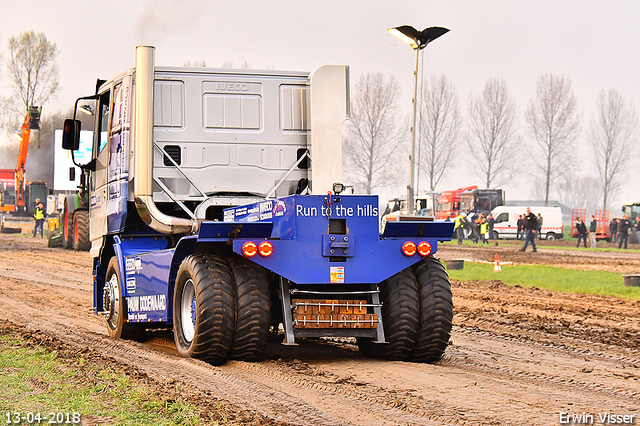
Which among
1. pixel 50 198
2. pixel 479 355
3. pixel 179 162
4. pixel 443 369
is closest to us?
pixel 443 369

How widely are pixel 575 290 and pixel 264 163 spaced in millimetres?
10003

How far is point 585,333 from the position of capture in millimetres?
10922

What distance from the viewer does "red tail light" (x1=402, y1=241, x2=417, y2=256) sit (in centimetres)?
789

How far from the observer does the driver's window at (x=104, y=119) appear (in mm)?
10820

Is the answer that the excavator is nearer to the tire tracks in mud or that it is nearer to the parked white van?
the parked white van

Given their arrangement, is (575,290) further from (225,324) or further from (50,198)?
(50,198)

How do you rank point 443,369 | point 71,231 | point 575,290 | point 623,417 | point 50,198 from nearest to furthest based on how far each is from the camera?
1. point 623,417
2. point 443,369
3. point 575,290
4. point 71,231
5. point 50,198

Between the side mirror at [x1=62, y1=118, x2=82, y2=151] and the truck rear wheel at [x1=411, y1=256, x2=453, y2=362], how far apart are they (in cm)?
526

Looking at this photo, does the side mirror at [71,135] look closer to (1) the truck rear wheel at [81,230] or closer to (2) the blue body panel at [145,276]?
(2) the blue body panel at [145,276]

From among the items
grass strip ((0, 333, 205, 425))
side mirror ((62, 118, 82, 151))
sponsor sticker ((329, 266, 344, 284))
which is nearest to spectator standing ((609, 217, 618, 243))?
side mirror ((62, 118, 82, 151))

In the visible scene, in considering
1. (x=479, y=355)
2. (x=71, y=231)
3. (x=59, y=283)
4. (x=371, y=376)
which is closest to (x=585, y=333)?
(x=479, y=355)

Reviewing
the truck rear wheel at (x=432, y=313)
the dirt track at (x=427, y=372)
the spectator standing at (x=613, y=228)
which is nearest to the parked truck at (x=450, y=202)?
the spectator standing at (x=613, y=228)

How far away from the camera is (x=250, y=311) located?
760 cm

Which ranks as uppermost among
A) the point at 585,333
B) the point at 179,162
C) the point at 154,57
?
the point at 154,57
